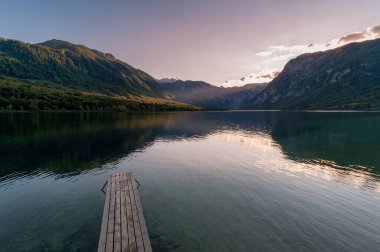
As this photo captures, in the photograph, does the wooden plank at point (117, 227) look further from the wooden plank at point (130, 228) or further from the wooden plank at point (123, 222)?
the wooden plank at point (130, 228)

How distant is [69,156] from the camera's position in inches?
2104

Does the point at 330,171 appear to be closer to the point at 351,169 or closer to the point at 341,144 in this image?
the point at 351,169

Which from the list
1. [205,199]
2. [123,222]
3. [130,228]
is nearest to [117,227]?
[123,222]

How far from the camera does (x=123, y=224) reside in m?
19.1

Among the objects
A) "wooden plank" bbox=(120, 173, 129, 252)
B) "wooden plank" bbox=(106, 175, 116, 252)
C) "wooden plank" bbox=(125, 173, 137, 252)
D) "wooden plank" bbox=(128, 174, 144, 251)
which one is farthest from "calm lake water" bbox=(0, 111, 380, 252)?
"wooden plank" bbox=(120, 173, 129, 252)

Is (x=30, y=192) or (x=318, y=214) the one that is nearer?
(x=318, y=214)

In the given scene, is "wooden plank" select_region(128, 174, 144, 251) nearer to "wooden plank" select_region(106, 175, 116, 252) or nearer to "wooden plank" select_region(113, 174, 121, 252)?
"wooden plank" select_region(113, 174, 121, 252)

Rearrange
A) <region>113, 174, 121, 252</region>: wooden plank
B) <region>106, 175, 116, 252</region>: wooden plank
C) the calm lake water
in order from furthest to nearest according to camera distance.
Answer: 1. the calm lake water
2. <region>106, 175, 116, 252</region>: wooden plank
3. <region>113, 174, 121, 252</region>: wooden plank

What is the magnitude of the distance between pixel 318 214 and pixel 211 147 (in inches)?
1793

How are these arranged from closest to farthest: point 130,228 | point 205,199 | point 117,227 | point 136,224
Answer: point 130,228 < point 117,227 < point 136,224 < point 205,199

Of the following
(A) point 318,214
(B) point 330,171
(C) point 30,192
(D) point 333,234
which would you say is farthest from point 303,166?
(C) point 30,192

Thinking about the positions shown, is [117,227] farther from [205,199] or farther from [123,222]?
[205,199]

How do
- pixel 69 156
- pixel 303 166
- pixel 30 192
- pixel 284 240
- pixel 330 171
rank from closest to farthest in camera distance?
pixel 284 240
pixel 30 192
pixel 330 171
pixel 303 166
pixel 69 156

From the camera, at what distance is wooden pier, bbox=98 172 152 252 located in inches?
632
